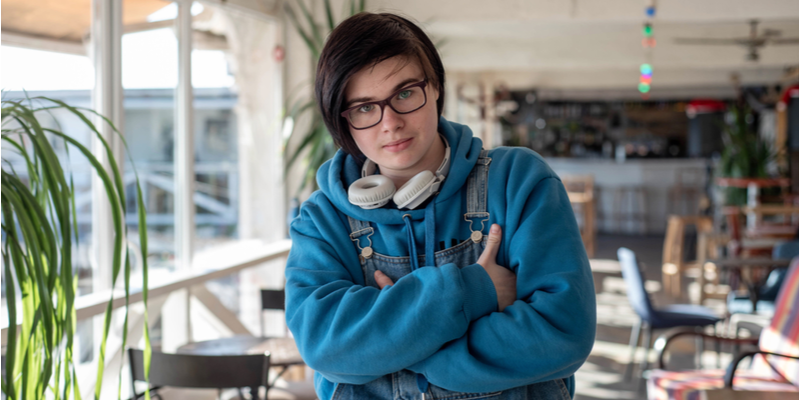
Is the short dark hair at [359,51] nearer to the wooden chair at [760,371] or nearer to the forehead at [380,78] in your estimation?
the forehead at [380,78]

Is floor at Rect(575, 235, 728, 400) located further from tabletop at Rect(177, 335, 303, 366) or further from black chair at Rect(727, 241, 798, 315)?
tabletop at Rect(177, 335, 303, 366)

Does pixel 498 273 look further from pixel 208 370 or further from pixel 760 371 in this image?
pixel 760 371

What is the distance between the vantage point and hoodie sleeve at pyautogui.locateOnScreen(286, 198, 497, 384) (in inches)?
37.4

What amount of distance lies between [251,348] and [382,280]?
1.79m

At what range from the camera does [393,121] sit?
104cm

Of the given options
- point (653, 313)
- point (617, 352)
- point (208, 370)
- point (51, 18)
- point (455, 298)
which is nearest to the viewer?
point (455, 298)

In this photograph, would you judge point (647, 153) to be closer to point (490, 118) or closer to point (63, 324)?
point (490, 118)

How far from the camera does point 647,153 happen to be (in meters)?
15.8

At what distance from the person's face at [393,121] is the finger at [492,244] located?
6.9 inches

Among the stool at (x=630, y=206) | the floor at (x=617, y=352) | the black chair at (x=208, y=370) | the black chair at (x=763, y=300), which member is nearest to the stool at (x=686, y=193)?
the stool at (x=630, y=206)

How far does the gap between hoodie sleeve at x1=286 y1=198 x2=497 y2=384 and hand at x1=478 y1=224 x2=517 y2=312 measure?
0.02m

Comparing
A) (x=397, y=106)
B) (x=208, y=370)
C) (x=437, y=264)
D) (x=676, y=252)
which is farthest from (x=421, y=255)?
(x=676, y=252)

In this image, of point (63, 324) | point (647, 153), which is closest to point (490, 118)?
point (647, 153)

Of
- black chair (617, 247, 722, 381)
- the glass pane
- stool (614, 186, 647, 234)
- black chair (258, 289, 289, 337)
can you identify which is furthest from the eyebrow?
stool (614, 186, 647, 234)
